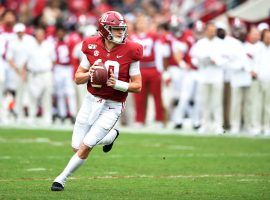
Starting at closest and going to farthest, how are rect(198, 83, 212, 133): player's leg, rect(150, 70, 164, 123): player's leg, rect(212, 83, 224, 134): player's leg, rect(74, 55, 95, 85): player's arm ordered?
rect(74, 55, 95, 85): player's arm → rect(212, 83, 224, 134): player's leg → rect(198, 83, 212, 133): player's leg → rect(150, 70, 164, 123): player's leg

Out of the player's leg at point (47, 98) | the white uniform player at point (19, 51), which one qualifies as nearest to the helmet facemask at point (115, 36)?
the white uniform player at point (19, 51)

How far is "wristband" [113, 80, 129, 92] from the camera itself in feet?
31.0

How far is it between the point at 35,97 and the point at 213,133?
4.34 metres

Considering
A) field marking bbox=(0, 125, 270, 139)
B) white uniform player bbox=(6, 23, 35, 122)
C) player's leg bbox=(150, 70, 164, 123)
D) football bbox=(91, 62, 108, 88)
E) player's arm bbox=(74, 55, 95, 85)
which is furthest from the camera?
white uniform player bbox=(6, 23, 35, 122)

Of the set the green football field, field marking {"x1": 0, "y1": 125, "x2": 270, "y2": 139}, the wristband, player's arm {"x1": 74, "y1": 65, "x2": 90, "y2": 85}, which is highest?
player's arm {"x1": 74, "y1": 65, "x2": 90, "y2": 85}

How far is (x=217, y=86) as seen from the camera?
18094 mm

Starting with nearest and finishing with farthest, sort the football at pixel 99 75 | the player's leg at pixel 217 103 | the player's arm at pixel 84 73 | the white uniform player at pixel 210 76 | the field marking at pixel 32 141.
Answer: the football at pixel 99 75, the player's arm at pixel 84 73, the field marking at pixel 32 141, the white uniform player at pixel 210 76, the player's leg at pixel 217 103

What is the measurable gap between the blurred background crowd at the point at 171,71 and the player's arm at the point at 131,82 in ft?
27.1

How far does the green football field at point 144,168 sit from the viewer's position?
31.1 ft

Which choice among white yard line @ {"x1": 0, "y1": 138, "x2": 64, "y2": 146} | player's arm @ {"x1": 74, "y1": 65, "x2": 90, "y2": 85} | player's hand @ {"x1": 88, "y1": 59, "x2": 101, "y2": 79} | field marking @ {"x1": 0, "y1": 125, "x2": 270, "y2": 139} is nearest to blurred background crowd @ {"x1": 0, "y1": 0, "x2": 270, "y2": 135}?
field marking @ {"x1": 0, "y1": 125, "x2": 270, "y2": 139}

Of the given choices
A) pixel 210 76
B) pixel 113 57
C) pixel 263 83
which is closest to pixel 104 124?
pixel 113 57

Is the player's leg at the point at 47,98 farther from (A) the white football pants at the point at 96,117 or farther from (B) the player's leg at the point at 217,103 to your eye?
(A) the white football pants at the point at 96,117

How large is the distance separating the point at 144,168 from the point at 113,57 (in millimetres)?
2806

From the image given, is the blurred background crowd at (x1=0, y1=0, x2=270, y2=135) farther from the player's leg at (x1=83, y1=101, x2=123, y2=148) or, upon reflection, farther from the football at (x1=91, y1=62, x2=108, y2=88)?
the football at (x1=91, y1=62, x2=108, y2=88)
